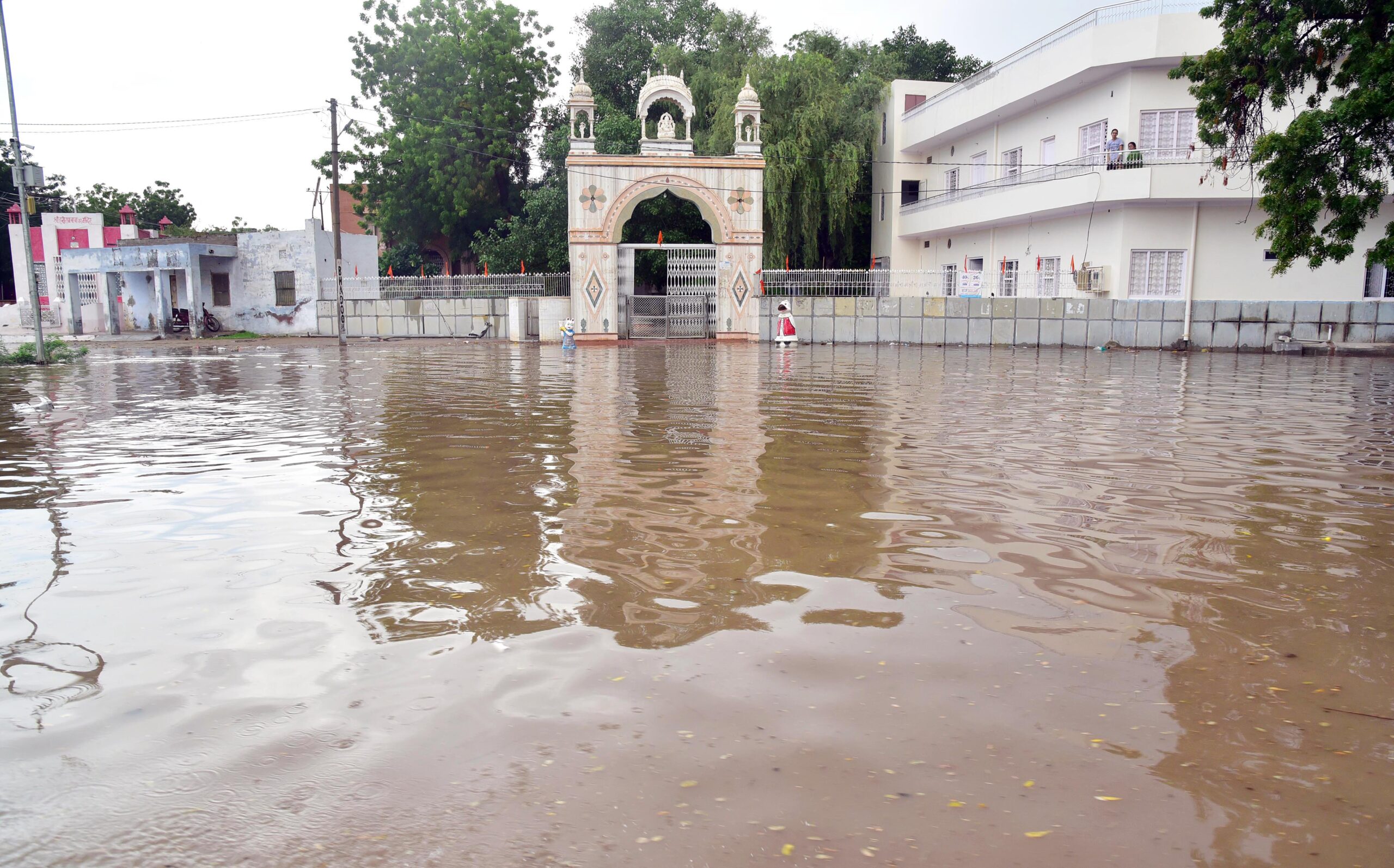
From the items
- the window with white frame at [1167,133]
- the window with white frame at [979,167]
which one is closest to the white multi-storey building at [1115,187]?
the window with white frame at [1167,133]

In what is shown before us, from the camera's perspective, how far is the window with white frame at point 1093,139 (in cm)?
2598

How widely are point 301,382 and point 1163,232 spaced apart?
2157 centimetres

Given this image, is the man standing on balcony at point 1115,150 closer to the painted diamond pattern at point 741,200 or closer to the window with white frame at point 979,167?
the window with white frame at point 979,167

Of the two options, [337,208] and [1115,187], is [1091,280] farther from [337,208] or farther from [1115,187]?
[337,208]

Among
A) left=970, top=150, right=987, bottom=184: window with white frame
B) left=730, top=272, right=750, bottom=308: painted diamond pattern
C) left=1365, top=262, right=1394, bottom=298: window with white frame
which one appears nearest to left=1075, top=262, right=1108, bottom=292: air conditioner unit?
left=1365, top=262, right=1394, bottom=298: window with white frame

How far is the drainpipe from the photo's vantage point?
79.4 feet

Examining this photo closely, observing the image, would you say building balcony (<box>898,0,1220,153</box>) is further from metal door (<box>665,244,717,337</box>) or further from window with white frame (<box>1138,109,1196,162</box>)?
metal door (<box>665,244,717,337</box>)

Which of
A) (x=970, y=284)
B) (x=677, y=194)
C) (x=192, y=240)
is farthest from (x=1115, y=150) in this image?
(x=192, y=240)

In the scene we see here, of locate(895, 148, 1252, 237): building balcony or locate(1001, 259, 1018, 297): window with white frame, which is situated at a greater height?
locate(895, 148, 1252, 237): building balcony

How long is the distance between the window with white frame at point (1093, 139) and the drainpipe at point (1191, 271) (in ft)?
9.19

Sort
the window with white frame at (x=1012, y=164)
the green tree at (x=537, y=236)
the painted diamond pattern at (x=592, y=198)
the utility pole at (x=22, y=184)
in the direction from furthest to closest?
the green tree at (x=537, y=236) → the window with white frame at (x=1012, y=164) → the painted diamond pattern at (x=592, y=198) → the utility pole at (x=22, y=184)

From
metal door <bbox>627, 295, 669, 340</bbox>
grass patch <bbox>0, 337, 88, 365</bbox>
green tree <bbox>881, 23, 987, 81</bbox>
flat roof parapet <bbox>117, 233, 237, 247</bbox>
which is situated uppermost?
green tree <bbox>881, 23, 987, 81</bbox>

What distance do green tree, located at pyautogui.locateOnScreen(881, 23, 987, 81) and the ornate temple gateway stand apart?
60.3 ft

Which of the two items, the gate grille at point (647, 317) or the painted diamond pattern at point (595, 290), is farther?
the gate grille at point (647, 317)
